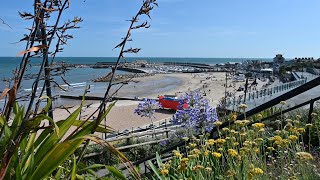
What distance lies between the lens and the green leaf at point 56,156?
1294mm

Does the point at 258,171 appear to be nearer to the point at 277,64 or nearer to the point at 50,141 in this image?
the point at 50,141

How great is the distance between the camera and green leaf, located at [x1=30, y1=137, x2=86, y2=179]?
50.9 inches

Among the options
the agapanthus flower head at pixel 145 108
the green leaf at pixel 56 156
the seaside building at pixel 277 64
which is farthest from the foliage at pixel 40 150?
the seaside building at pixel 277 64

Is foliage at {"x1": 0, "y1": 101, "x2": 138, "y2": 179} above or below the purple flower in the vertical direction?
above

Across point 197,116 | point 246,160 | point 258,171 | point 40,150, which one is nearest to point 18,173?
point 40,150

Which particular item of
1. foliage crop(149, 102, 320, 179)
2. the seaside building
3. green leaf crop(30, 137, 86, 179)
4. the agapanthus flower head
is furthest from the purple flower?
the seaside building

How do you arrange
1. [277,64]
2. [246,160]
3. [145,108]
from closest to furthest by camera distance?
[246,160], [145,108], [277,64]

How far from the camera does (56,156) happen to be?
4.36ft

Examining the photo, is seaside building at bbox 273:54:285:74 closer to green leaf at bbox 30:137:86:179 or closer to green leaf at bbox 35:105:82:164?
green leaf at bbox 35:105:82:164

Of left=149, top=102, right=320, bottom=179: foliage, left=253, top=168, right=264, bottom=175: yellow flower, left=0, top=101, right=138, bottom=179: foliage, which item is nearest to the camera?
left=0, top=101, right=138, bottom=179: foliage

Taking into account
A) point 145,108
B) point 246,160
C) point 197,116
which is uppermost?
point 246,160

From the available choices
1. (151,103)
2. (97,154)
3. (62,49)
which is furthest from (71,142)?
(97,154)

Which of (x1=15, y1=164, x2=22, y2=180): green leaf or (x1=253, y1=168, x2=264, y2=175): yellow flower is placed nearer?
(x1=15, y1=164, x2=22, y2=180): green leaf

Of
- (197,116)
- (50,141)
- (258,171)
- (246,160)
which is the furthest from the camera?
(197,116)
